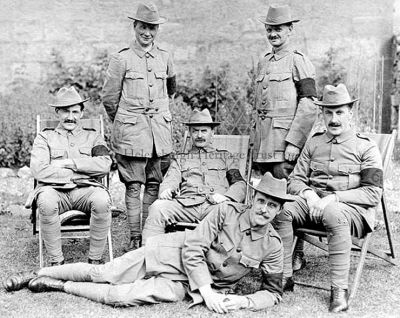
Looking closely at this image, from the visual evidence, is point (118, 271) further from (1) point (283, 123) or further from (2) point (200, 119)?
(1) point (283, 123)

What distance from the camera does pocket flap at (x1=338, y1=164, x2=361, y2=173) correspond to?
5.24 m

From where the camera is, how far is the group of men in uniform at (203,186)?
478 cm

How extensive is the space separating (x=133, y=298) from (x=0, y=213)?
369cm

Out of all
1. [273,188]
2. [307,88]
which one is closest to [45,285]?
[273,188]

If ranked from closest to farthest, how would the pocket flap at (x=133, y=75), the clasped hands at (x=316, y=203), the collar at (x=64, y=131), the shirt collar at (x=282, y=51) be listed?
the clasped hands at (x=316, y=203), the shirt collar at (x=282, y=51), the collar at (x=64, y=131), the pocket flap at (x=133, y=75)

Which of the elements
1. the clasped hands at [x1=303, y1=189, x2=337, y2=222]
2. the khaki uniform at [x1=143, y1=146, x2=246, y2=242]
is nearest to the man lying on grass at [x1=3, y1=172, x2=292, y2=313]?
the clasped hands at [x1=303, y1=189, x2=337, y2=222]

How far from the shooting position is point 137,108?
6270 millimetres

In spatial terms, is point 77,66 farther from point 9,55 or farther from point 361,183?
point 361,183

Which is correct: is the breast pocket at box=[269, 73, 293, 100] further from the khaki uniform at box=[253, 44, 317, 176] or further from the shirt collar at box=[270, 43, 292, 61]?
the shirt collar at box=[270, 43, 292, 61]

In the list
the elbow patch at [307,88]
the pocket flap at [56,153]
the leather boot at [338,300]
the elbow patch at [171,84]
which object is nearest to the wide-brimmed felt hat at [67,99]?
the pocket flap at [56,153]

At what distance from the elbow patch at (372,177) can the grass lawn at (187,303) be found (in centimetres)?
82

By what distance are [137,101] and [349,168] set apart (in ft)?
6.81

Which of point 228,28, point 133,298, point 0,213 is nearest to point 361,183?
point 133,298

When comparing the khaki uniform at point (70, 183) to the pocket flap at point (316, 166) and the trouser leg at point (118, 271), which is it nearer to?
the trouser leg at point (118, 271)
